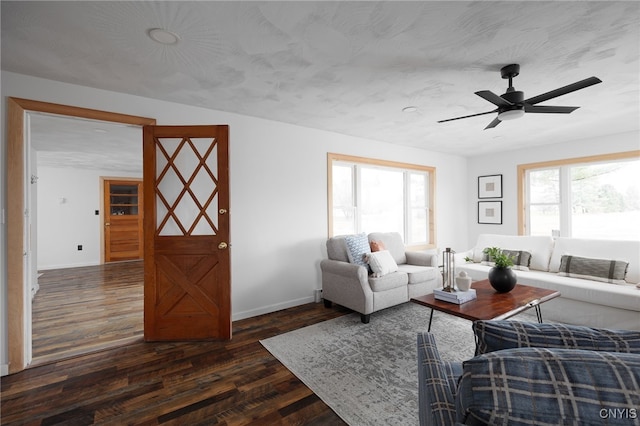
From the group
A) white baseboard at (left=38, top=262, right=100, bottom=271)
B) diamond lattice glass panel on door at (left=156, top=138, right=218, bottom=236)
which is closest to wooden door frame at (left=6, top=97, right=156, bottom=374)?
diamond lattice glass panel on door at (left=156, top=138, right=218, bottom=236)

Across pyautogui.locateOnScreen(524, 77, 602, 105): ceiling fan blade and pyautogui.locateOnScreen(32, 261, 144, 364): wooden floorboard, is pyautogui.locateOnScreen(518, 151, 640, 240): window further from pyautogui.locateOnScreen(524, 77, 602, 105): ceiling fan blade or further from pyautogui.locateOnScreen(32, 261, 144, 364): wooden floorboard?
pyautogui.locateOnScreen(32, 261, 144, 364): wooden floorboard

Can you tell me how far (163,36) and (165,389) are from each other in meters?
2.45

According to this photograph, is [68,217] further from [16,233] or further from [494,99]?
[494,99]

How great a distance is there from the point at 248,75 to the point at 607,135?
5402mm

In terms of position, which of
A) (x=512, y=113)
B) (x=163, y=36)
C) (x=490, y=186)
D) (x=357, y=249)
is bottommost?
(x=357, y=249)

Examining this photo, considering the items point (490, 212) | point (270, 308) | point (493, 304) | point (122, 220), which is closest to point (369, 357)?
point (493, 304)

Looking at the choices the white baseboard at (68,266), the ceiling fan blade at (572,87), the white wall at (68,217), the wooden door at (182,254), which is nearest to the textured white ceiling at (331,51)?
the ceiling fan blade at (572,87)

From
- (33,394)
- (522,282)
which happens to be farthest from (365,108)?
(33,394)

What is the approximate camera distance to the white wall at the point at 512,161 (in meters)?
4.30

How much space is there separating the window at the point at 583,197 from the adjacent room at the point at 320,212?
0.03 m

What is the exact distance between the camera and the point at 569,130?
162 inches

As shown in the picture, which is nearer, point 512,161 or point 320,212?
point 320,212

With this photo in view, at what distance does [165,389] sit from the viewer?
80.2 inches

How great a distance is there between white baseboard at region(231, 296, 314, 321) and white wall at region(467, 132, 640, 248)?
162 inches
